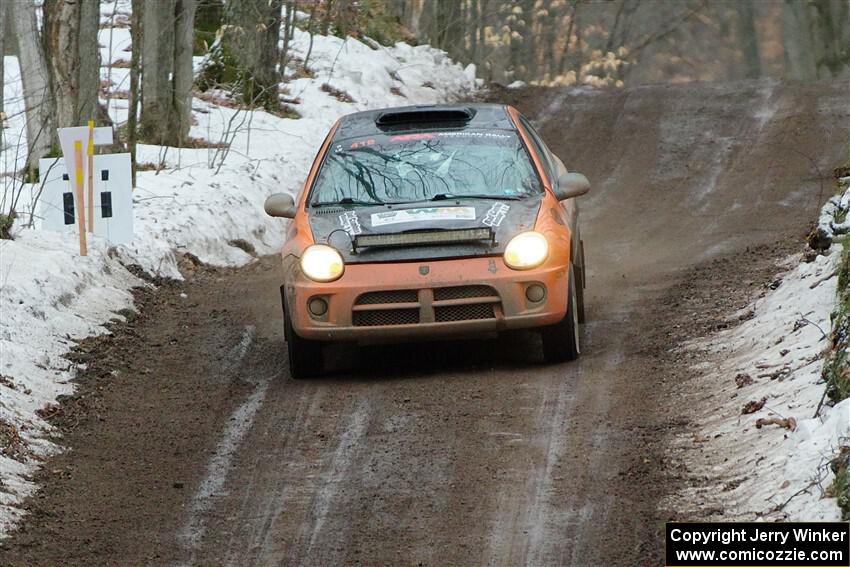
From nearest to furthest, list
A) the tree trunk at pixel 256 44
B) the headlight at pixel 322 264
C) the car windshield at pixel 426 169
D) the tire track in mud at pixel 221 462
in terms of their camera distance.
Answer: the tire track in mud at pixel 221 462
the headlight at pixel 322 264
the car windshield at pixel 426 169
the tree trunk at pixel 256 44

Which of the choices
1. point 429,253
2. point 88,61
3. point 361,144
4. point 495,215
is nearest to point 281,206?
point 361,144

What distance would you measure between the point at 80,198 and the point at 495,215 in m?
4.56

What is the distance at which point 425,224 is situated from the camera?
8898 mm

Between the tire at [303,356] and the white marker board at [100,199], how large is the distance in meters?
3.85

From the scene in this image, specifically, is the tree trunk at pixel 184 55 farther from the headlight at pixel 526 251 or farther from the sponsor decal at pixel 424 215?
the headlight at pixel 526 251

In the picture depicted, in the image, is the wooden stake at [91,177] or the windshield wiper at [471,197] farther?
the wooden stake at [91,177]

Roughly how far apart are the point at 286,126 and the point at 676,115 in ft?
19.7

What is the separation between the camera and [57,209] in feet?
40.8

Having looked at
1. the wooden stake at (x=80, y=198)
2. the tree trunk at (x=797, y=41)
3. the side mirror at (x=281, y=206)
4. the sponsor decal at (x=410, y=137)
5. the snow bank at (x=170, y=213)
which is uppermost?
the sponsor decal at (x=410, y=137)

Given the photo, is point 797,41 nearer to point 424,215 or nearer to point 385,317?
point 424,215

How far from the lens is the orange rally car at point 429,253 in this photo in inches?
345

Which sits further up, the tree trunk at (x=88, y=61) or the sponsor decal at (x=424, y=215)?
the sponsor decal at (x=424, y=215)

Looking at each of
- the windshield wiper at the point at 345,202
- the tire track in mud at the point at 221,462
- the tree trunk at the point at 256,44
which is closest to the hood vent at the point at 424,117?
the windshield wiper at the point at 345,202

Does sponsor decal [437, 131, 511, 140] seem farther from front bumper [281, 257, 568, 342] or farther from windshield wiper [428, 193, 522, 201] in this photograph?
front bumper [281, 257, 568, 342]
